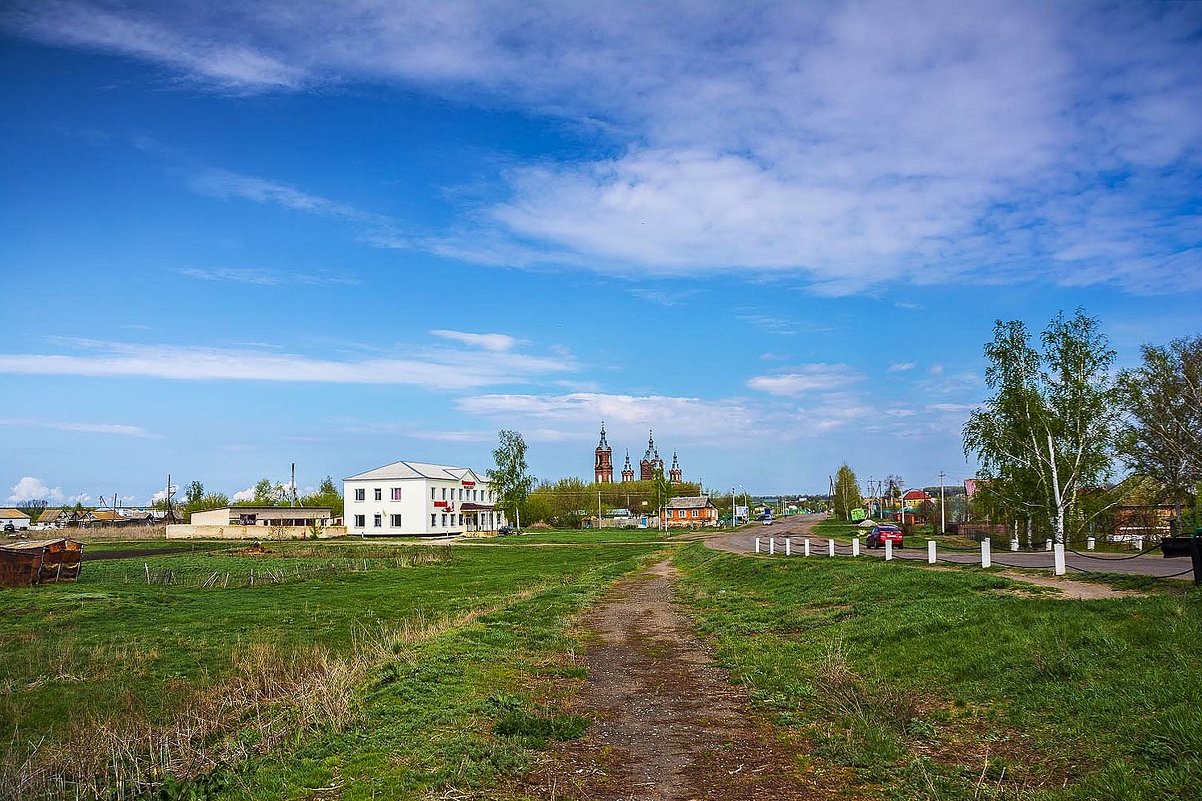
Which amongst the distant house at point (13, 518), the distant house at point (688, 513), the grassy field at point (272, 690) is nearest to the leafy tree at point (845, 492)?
the distant house at point (688, 513)

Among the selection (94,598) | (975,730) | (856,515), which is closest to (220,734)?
(975,730)

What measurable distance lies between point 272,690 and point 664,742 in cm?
759

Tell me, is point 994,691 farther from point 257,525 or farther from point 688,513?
point 688,513

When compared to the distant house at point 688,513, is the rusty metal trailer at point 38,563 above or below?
above

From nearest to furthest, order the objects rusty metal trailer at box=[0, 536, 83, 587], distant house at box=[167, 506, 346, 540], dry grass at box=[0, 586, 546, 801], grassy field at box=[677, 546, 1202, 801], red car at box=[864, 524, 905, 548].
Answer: grassy field at box=[677, 546, 1202, 801], dry grass at box=[0, 586, 546, 801], rusty metal trailer at box=[0, 536, 83, 587], red car at box=[864, 524, 905, 548], distant house at box=[167, 506, 346, 540]

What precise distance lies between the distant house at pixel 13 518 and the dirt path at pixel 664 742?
138 m

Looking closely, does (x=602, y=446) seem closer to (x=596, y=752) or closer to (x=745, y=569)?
(x=745, y=569)

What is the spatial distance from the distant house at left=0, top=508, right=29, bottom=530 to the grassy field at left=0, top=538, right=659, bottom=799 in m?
117

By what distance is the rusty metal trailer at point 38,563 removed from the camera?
3591 cm

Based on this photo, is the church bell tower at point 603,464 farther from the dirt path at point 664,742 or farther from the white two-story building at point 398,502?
the dirt path at point 664,742

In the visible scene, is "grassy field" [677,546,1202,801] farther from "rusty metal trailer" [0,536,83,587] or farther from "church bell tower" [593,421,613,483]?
"church bell tower" [593,421,613,483]

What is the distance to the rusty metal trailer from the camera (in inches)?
1414

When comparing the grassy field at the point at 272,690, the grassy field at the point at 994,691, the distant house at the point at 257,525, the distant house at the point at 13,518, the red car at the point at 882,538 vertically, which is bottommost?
the distant house at the point at 13,518

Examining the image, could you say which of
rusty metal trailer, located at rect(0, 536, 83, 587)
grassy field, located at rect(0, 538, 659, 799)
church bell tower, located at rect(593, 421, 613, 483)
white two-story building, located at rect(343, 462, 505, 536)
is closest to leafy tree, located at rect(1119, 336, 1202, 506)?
grassy field, located at rect(0, 538, 659, 799)
